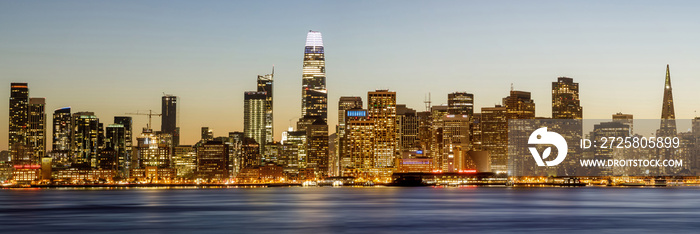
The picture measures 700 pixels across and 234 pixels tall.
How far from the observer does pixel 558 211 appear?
387ft

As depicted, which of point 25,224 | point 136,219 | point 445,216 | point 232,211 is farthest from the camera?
point 232,211

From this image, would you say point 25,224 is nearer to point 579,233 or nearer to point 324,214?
point 324,214

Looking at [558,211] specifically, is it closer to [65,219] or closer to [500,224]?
[500,224]

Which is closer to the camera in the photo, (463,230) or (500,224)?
(463,230)

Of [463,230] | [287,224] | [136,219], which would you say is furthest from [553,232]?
[136,219]

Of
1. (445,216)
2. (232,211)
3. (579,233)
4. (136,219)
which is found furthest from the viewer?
(232,211)

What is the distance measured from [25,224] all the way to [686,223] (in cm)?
6555

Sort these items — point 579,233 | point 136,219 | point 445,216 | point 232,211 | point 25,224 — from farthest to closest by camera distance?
point 232,211 < point 445,216 < point 136,219 < point 25,224 < point 579,233

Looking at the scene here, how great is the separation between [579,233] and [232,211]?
164 feet

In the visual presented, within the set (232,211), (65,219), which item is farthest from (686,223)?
(65,219)

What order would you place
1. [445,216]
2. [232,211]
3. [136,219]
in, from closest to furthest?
[136,219] → [445,216] → [232,211]

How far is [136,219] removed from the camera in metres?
98.4

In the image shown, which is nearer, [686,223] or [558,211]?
[686,223]

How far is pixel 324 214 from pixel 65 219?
29.2 metres
